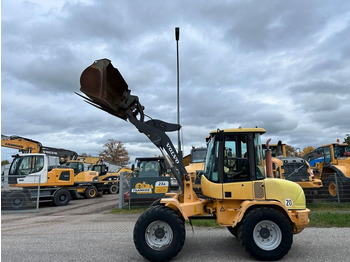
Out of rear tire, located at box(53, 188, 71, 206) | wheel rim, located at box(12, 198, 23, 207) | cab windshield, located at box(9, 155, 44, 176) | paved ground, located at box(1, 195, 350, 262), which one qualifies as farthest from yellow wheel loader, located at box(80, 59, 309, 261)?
rear tire, located at box(53, 188, 71, 206)

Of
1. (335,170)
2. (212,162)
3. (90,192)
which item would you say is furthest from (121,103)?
(90,192)

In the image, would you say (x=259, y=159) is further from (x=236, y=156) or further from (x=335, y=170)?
(x=335, y=170)

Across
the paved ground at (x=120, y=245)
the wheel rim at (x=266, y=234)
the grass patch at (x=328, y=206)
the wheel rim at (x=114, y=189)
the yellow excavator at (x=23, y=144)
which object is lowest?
the paved ground at (x=120, y=245)

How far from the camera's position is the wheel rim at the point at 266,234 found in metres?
5.59

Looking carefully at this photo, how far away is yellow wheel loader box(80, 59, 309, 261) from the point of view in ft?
18.2

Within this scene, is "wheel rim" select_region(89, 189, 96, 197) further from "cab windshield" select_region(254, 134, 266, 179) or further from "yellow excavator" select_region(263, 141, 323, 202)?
"cab windshield" select_region(254, 134, 266, 179)

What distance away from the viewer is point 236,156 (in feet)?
20.0

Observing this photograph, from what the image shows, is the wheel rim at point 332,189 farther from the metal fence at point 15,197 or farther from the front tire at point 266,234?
the metal fence at point 15,197

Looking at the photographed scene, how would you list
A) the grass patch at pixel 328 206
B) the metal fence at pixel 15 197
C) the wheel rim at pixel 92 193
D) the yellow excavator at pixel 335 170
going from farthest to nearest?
the wheel rim at pixel 92 193 → the metal fence at pixel 15 197 → the yellow excavator at pixel 335 170 → the grass patch at pixel 328 206

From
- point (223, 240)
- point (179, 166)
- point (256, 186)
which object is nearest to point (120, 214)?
point (223, 240)

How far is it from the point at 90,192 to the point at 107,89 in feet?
54.2

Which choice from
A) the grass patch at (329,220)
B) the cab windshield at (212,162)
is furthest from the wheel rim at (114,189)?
the cab windshield at (212,162)

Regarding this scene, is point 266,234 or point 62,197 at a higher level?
point 62,197

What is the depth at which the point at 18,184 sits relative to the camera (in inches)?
638
